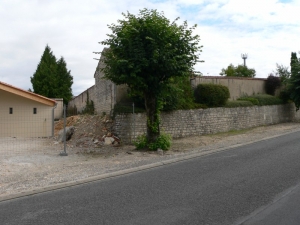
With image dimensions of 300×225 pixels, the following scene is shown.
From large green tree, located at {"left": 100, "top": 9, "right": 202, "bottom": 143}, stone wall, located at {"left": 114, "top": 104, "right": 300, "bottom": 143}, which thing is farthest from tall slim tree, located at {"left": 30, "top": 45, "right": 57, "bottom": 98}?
large green tree, located at {"left": 100, "top": 9, "right": 202, "bottom": 143}

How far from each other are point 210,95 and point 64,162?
11368mm

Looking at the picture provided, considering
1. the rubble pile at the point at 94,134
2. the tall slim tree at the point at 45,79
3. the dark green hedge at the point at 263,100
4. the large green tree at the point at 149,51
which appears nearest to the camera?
the large green tree at the point at 149,51

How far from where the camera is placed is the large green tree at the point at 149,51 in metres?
12.4

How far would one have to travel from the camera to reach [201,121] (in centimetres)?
1964

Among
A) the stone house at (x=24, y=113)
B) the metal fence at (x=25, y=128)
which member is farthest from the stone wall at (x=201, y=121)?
the stone house at (x=24, y=113)

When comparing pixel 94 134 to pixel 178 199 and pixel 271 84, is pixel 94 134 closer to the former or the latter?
pixel 178 199

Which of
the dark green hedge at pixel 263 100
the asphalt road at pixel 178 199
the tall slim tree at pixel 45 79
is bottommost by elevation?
the asphalt road at pixel 178 199

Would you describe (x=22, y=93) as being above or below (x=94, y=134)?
above

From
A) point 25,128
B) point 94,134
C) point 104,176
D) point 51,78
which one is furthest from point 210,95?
point 51,78

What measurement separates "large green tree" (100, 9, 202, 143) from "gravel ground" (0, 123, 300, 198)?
283cm

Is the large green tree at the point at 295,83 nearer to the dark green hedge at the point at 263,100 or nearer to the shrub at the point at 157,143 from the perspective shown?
the dark green hedge at the point at 263,100

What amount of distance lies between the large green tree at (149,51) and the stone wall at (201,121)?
11.3 ft

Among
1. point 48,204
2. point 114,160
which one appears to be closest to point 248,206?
point 48,204

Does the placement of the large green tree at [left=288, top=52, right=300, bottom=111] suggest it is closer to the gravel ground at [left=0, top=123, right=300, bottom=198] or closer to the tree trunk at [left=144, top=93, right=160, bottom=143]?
the gravel ground at [left=0, top=123, right=300, bottom=198]
